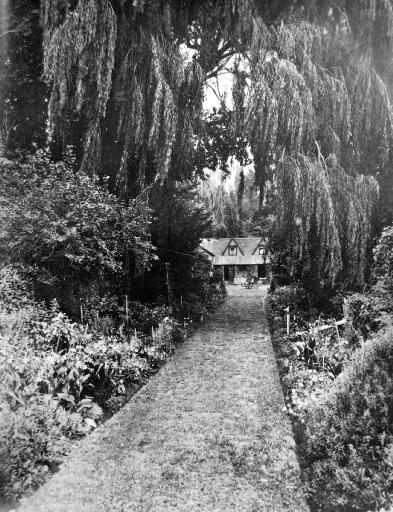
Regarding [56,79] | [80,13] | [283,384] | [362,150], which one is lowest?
[283,384]

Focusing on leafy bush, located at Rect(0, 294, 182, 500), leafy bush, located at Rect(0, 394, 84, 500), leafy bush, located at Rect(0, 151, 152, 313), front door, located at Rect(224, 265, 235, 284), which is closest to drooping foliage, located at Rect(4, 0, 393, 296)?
leafy bush, located at Rect(0, 151, 152, 313)

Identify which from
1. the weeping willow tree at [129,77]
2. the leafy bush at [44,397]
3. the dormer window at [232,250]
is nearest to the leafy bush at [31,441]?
the leafy bush at [44,397]

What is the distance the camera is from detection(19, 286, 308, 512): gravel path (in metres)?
3.54

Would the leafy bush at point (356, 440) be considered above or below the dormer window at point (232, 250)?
below

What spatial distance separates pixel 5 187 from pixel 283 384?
20.0 ft

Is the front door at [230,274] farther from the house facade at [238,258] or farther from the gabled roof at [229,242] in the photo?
the gabled roof at [229,242]

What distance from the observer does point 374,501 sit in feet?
10.5

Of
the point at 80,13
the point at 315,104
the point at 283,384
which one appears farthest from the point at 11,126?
the point at 283,384

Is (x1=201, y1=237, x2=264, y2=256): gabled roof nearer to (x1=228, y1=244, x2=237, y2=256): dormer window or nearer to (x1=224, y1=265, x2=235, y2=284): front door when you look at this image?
(x1=228, y1=244, x2=237, y2=256): dormer window

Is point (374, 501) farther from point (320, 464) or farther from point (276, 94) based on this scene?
point (276, 94)

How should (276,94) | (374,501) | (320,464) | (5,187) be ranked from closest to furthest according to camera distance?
(374,501), (320,464), (5,187), (276,94)

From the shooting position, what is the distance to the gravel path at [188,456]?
3543 millimetres

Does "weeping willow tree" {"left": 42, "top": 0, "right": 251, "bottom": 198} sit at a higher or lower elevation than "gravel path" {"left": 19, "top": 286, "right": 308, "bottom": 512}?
higher

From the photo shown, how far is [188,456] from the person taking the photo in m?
4.36
